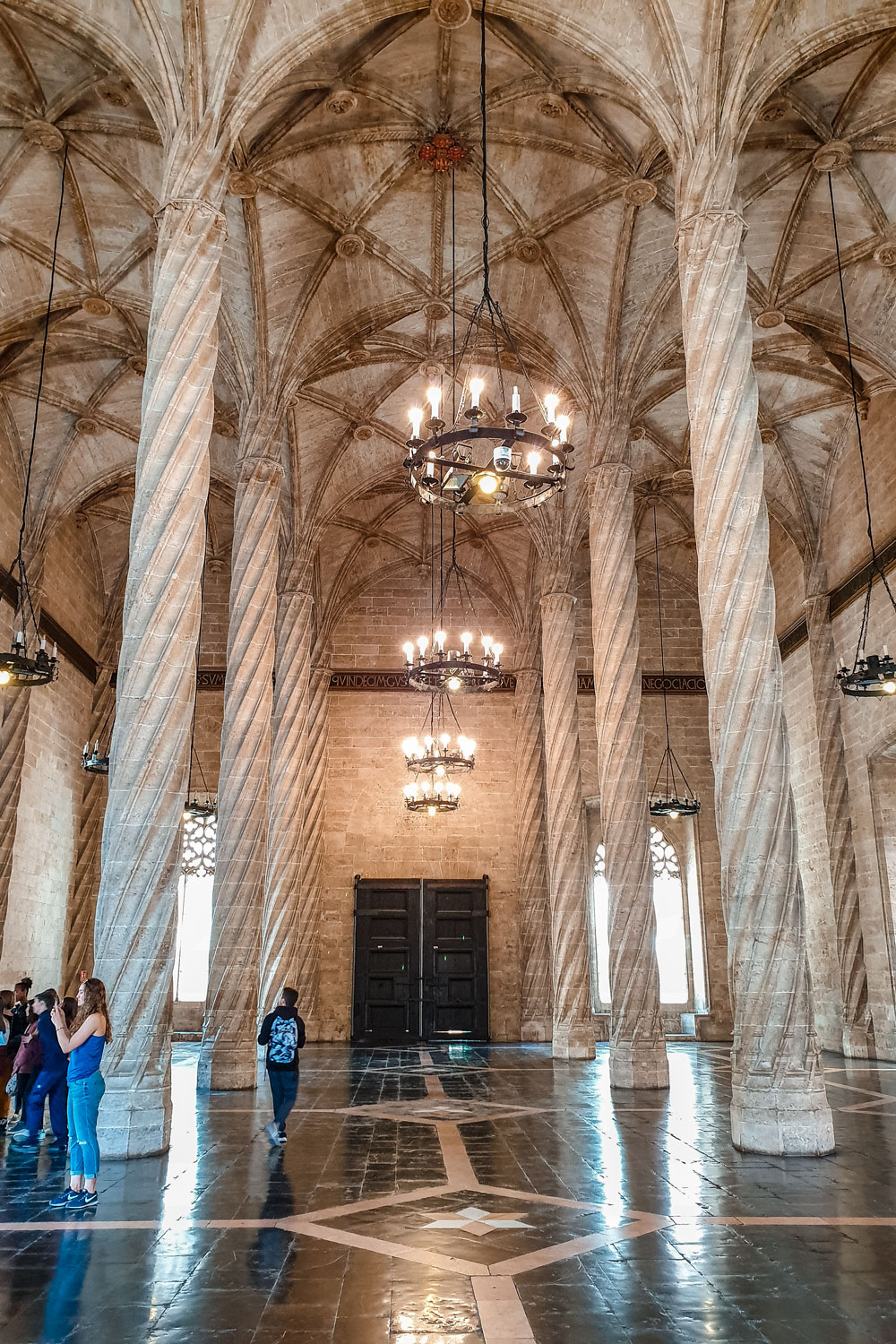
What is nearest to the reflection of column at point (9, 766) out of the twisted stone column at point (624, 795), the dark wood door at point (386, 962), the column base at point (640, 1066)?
the dark wood door at point (386, 962)

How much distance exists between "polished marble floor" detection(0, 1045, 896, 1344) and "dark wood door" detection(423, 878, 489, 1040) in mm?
12113

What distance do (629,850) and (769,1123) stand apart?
18.9ft

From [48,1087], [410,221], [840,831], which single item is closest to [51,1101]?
[48,1087]

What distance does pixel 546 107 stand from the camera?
1270 cm

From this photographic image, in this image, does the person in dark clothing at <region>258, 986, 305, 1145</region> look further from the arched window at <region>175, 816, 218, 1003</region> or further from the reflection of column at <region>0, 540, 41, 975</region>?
the arched window at <region>175, 816, 218, 1003</region>

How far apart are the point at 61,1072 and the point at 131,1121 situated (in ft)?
3.39

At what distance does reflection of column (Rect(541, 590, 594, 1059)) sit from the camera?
16578 mm

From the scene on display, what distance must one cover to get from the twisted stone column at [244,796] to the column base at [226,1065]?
11 millimetres

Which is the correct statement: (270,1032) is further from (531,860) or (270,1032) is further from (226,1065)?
(531,860)

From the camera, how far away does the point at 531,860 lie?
21.9 metres

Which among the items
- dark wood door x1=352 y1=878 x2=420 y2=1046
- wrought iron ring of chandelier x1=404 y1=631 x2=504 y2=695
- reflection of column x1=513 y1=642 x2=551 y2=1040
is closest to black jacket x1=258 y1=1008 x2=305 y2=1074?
wrought iron ring of chandelier x1=404 y1=631 x2=504 y2=695

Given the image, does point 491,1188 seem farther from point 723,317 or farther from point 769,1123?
point 723,317

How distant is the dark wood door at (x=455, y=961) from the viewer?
2144 cm

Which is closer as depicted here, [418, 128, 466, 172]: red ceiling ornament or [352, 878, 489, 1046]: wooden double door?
[418, 128, 466, 172]: red ceiling ornament
